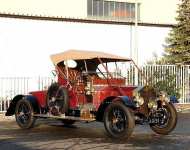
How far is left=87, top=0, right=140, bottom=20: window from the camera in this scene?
31.5 m

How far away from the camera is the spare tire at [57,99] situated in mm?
15359

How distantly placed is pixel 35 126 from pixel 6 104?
19.3 feet

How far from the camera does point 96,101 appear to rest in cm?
1491

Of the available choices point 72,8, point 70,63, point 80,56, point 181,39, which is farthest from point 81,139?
point 181,39

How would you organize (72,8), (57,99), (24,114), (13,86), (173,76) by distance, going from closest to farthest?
(57,99), (24,114), (13,86), (173,76), (72,8)

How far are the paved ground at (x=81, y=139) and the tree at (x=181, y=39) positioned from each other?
14264 mm

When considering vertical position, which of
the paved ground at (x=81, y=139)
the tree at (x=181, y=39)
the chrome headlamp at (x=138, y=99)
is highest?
the tree at (x=181, y=39)

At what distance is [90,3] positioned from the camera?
3136cm

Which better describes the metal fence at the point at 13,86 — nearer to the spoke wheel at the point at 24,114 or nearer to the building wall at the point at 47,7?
the building wall at the point at 47,7

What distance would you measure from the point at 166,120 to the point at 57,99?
292 cm

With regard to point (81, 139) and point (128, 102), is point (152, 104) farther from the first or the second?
point (81, 139)

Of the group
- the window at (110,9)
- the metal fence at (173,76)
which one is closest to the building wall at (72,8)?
the window at (110,9)

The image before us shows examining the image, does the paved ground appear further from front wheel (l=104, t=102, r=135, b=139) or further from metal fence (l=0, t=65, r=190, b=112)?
metal fence (l=0, t=65, r=190, b=112)

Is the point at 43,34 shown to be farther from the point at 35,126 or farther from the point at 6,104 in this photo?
the point at 35,126
